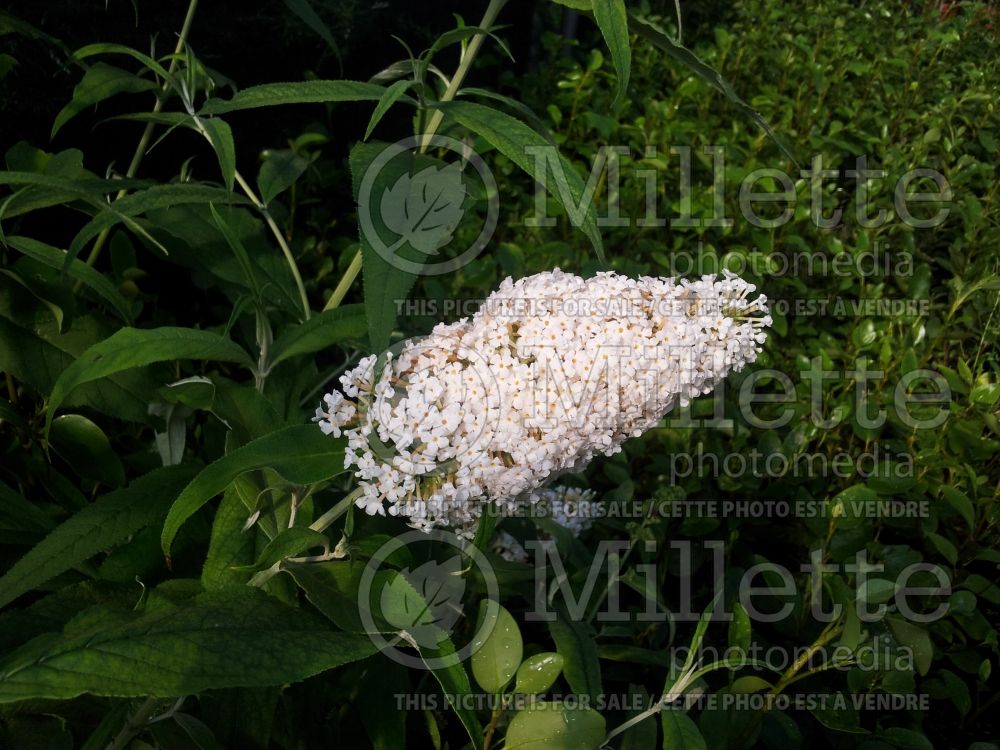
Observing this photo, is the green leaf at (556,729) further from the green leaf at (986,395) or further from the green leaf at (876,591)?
the green leaf at (986,395)

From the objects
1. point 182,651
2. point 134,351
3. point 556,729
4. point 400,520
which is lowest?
point 556,729

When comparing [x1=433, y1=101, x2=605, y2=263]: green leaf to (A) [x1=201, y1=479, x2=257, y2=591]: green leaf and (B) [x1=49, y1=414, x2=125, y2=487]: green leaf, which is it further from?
(B) [x1=49, y1=414, x2=125, y2=487]: green leaf

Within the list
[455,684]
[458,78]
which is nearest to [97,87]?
[458,78]

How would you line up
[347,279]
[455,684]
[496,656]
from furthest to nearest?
[347,279]
[496,656]
[455,684]

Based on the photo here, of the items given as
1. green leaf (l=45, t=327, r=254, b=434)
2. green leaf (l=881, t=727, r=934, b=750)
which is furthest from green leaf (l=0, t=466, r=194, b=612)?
green leaf (l=881, t=727, r=934, b=750)

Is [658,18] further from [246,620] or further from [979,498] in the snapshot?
[246,620]

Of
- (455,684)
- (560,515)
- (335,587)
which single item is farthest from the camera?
(560,515)

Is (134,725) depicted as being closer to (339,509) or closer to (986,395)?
(339,509)
